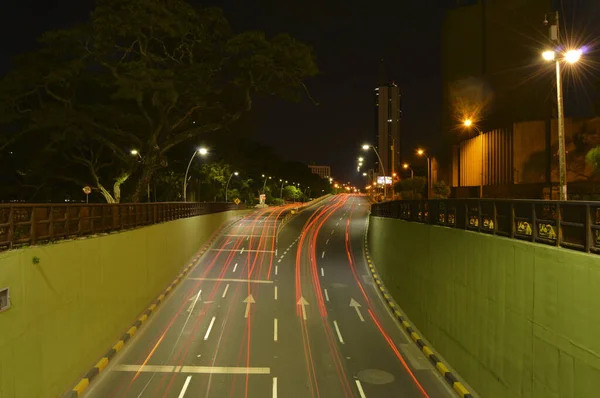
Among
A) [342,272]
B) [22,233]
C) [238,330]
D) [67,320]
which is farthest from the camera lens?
[342,272]

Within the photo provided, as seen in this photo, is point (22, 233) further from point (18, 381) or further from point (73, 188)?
point (73, 188)

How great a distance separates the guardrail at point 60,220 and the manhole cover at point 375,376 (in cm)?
974

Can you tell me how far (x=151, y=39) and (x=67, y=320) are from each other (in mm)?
29046

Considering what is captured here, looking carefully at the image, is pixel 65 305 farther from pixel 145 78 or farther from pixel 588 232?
pixel 145 78

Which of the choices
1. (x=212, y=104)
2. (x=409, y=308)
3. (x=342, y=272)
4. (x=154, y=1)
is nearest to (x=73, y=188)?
(x=212, y=104)

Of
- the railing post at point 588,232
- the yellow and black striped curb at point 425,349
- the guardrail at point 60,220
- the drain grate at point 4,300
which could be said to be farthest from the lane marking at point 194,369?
the railing post at point 588,232

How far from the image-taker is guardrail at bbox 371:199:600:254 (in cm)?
831

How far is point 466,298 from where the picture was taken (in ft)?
44.4

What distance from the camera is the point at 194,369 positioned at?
15.0 metres

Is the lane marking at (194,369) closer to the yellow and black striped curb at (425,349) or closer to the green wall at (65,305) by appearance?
the green wall at (65,305)

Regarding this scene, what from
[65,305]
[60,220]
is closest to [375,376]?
[65,305]

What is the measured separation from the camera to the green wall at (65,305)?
1014 centimetres

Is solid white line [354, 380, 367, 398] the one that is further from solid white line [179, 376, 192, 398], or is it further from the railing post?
the railing post

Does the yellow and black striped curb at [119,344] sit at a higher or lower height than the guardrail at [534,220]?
lower
